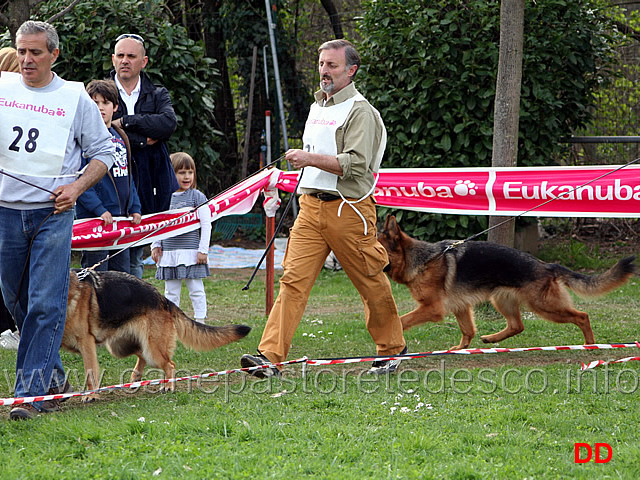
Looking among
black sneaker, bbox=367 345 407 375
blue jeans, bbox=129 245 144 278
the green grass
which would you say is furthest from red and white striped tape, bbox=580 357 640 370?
blue jeans, bbox=129 245 144 278

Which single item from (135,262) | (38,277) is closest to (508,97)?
(135,262)

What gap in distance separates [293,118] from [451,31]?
4.64 metres

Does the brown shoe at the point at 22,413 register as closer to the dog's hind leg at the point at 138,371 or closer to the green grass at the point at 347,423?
the green grass at the point at 347,423

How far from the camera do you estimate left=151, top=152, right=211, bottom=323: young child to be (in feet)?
22.8

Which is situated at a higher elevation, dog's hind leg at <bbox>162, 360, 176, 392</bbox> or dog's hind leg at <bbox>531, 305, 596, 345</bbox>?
dog's hind leg at <bbox>531, 305, 596, 345</bbox>

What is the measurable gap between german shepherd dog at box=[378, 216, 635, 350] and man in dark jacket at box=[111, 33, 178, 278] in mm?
2020

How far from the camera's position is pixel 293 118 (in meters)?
14.1

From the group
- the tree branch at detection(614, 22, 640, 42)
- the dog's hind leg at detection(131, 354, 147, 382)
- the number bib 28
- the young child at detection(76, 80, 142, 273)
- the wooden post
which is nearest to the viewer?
the number bib 28

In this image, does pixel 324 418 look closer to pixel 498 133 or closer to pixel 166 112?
pixel 166 112

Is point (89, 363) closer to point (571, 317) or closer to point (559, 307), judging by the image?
point (559, 307)

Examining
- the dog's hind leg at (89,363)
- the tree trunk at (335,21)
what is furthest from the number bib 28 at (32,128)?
the tree trunk at (335,21)

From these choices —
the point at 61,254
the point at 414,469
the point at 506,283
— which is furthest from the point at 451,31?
the point at 414,469

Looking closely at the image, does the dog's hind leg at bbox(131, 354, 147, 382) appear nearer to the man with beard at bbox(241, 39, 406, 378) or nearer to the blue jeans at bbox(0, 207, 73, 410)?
the man with beard at bbox(241, 39, 406, 378)

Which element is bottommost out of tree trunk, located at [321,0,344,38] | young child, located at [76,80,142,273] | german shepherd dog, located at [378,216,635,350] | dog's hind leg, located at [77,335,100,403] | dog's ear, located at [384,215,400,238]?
dog's hind leg, located at [77,335,100,403]
